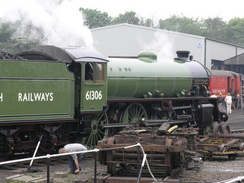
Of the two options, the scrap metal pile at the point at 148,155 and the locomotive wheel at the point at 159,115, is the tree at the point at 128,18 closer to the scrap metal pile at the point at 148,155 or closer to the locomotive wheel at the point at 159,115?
the locomotive wheel at the point at 159,115

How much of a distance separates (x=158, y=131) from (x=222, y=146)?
2.52 meters

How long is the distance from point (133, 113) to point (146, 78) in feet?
4.14

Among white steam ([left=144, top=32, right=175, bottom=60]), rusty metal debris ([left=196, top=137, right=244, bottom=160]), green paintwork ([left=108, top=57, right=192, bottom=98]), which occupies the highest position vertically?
white steam ([left=144, top=32, right=175, bottom=60])

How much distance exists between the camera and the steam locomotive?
1158 cm

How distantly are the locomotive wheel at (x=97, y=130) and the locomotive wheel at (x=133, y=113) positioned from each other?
33.3 inches

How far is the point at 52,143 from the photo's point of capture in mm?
12547

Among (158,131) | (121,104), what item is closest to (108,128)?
(121,104)

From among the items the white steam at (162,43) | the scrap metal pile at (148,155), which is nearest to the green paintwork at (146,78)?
the scrap metal pile at (148,155)

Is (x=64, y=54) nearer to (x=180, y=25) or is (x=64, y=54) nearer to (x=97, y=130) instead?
(x=97, y=130)

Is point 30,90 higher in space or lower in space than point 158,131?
higher

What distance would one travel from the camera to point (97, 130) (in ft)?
45.8

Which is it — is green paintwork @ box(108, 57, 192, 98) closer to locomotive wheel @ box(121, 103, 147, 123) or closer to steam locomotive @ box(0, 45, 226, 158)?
steam locomotive @ box(0, 45, 226, 158)

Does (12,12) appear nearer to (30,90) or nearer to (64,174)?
(30,90)

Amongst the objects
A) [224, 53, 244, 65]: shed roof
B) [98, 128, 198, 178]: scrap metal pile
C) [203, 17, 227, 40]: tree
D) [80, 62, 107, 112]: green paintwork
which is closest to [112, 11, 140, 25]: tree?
[203, 17, 227, 40]: tree
